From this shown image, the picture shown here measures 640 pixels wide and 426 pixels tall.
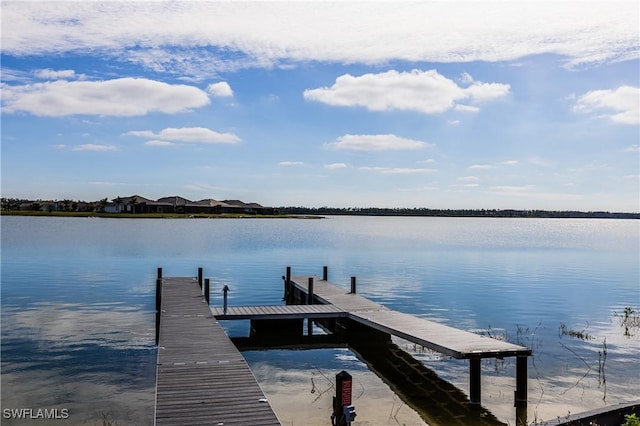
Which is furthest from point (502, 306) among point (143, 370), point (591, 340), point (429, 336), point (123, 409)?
point (123, 409)

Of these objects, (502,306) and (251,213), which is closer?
(502,306)

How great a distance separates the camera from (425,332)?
1567 centimetres

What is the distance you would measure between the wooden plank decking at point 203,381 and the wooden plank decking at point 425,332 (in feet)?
15.5

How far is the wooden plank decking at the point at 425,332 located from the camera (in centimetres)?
1317

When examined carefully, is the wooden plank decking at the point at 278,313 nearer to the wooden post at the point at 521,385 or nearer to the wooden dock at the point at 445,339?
the wooden dock at the point at 445,339

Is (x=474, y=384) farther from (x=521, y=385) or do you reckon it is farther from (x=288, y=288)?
(x=288, y=288)

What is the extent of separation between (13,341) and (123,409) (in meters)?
7.91

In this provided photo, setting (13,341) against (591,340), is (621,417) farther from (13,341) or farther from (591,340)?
(13,341)

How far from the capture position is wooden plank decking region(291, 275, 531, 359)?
13.2 meters

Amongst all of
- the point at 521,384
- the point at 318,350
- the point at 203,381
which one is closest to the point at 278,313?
the point at 318,350

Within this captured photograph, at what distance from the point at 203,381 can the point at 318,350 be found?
8.75m

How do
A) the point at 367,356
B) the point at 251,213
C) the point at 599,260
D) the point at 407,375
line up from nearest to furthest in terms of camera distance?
the point at 407,375, the point at 367,356, the point at 599,260, the point at 251,213

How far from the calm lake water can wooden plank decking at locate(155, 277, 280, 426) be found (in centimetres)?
143

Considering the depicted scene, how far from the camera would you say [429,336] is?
49.3 ft
